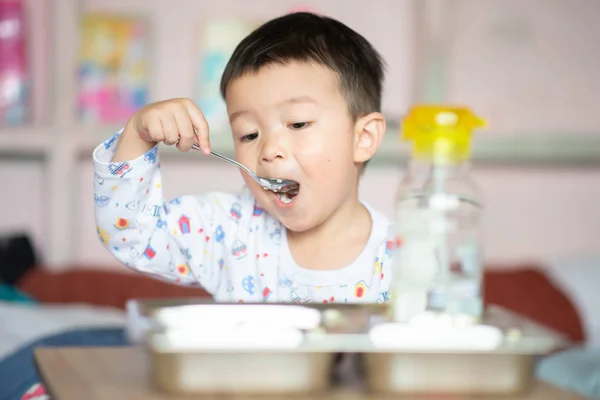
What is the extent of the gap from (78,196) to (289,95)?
67.3 inches

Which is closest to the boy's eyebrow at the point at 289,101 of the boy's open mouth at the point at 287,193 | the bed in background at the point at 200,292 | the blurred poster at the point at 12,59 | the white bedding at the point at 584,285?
the boy's open mouth at the point at 287,193

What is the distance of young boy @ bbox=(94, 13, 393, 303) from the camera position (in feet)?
3.37

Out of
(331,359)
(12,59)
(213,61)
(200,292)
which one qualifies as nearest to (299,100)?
(331,359)

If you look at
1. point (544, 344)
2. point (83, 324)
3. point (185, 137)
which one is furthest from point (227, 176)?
point (544, 344)

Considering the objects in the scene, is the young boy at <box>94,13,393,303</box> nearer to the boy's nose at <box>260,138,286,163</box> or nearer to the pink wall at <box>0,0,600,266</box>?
the boy's nose at <box>260,138,286,163</box>

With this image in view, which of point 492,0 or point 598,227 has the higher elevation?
point 492,0

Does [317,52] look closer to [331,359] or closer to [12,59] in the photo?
[331,359]

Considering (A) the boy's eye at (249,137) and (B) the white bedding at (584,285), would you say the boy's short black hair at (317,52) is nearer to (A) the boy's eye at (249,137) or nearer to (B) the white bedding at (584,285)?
(A) the boy's eye at (249,137)

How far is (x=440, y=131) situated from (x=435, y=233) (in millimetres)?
94

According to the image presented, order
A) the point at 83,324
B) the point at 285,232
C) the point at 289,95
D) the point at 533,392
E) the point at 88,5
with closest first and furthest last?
the point at 533,392, the point at 289,95, the point at 285,232, the point at 83,324, the point at 88,5

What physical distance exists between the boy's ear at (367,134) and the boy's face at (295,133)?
3cm

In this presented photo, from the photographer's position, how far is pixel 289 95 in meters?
1.02

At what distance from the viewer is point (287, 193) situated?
1059 millimetres

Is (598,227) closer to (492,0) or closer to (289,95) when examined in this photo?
(492,0)
